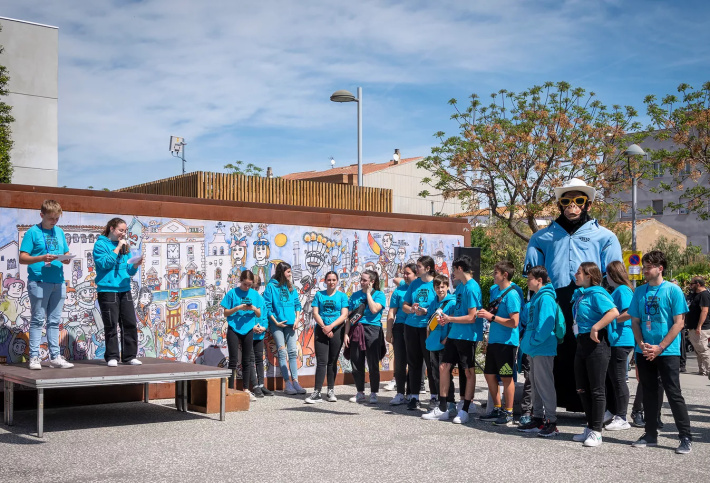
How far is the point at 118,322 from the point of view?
991cm

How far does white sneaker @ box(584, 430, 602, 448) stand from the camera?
8078 millimetres

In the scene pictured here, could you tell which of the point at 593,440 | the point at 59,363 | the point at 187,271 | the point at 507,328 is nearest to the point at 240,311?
the point at 187,271

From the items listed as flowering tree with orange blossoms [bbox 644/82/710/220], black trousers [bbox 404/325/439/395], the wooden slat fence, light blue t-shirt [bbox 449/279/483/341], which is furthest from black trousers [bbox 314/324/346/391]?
flowering tree with orange blossoms [bbox 644/82/710/220]

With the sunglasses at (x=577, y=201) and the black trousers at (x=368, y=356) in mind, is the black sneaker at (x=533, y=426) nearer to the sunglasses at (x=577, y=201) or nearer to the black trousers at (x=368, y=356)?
the sunglasses at (x=577, y=201)

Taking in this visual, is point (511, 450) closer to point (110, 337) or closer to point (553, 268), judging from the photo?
point (553, 268)

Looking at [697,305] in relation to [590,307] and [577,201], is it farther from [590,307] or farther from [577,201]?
[590,307]

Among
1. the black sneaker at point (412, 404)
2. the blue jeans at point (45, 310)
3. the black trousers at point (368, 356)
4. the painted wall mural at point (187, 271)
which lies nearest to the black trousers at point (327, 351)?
the black trousers at point (368, 356)

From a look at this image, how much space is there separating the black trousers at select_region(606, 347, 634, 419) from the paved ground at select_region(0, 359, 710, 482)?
0.33m

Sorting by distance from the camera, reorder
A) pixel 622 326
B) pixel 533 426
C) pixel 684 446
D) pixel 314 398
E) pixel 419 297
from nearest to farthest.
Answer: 1. pixel 684 446
2. pixel 533 426
3. pixel 622 326
4. pixel 419 297
5. pixel 314 398

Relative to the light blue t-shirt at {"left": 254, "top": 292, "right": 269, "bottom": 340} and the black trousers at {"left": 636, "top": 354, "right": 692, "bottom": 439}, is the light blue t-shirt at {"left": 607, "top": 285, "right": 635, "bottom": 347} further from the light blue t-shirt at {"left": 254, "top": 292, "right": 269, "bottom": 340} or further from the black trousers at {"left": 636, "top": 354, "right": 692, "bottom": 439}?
the light blue t-shirt at {"left": 254, "top": 292, "right": 269, "bottom": 340}

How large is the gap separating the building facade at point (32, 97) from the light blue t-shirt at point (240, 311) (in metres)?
21.6

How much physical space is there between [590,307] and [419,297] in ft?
9.47

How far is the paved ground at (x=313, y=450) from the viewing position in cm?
674

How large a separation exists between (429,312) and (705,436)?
11.8ft
